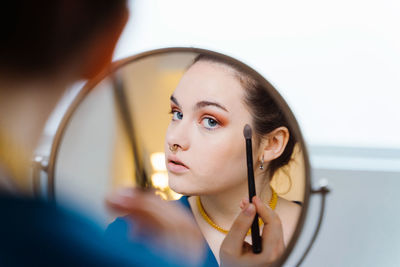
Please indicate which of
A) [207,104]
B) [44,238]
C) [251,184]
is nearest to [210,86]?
[207,104]

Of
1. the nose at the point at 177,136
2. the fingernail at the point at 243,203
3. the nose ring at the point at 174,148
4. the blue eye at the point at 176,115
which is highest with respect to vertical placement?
the blue eye at the point at 176,115

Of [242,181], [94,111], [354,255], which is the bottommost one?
[354,255]

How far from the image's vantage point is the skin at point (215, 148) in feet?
1.70

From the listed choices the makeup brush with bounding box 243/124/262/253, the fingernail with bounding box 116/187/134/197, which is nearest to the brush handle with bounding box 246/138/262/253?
the makeup brush with bounding box 243/124/262/253

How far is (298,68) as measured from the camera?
28.4 inches

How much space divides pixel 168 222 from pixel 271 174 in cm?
14

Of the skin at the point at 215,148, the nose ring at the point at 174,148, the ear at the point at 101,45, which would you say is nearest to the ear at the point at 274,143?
the skin at the point at 215,148

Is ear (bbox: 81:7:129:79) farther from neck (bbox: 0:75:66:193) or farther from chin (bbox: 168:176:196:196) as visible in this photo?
chin (bbox: 168:176:196:196)

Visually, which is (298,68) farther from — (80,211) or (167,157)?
(80,211)

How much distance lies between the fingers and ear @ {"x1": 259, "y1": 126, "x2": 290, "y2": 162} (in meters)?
0.06

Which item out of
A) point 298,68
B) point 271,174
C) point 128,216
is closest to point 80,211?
point 128,216

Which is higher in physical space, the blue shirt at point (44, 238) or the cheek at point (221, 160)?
the cheek at point (221, 160)

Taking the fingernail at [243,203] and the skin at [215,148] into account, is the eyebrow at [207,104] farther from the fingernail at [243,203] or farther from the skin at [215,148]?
the fingernail at [243,203]

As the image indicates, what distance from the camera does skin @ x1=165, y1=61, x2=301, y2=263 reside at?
0.52 m
